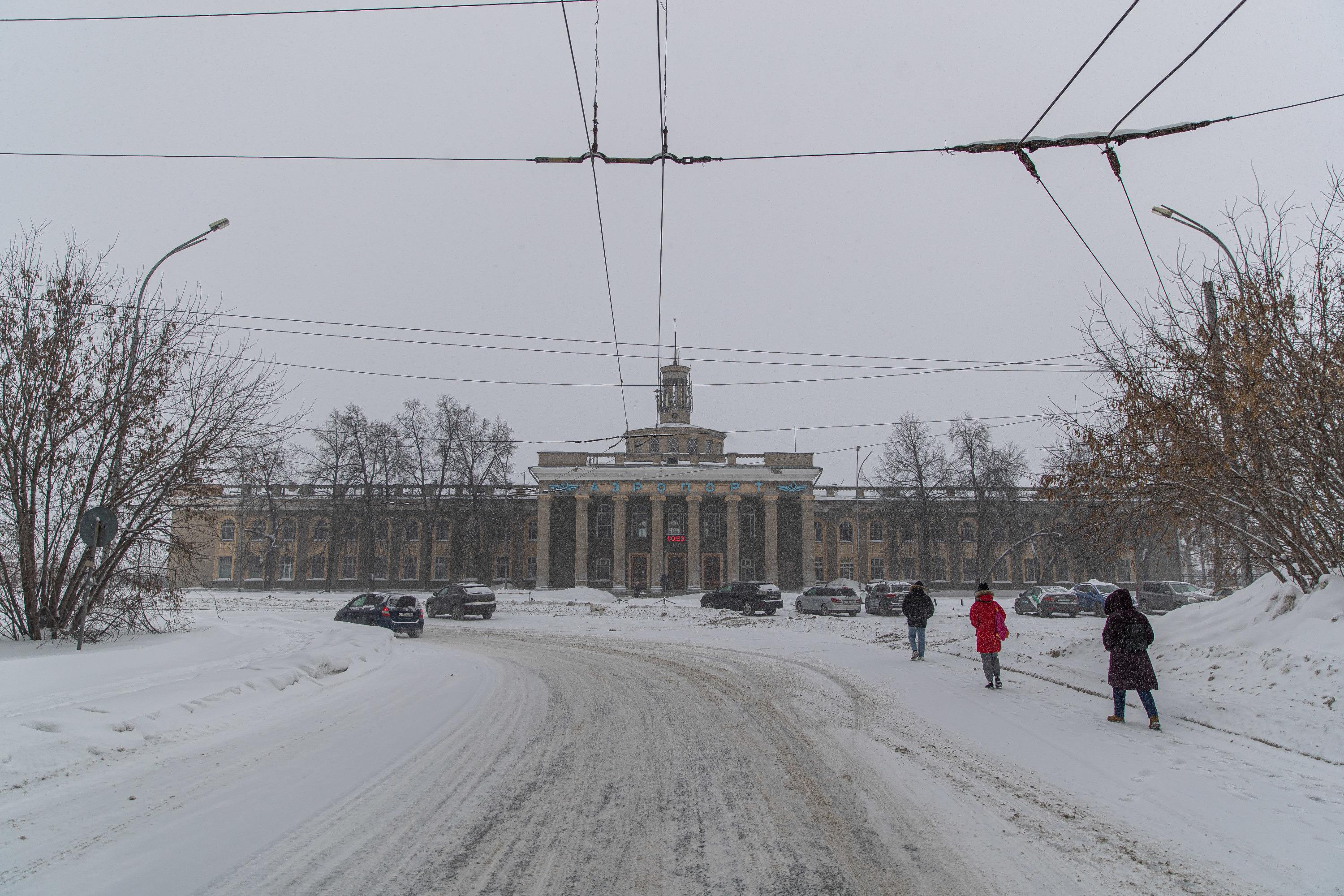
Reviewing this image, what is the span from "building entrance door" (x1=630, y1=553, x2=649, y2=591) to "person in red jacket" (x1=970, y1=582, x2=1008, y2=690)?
47465mm

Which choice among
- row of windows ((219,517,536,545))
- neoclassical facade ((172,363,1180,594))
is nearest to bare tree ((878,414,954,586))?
neoclassical facade ((172,363,1180,594))

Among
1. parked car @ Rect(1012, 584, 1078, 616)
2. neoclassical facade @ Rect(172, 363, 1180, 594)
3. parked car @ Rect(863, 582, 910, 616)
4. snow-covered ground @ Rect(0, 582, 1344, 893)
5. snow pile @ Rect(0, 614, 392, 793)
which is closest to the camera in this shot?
snow-covered ground @ Rect(0, 582, 1344, 893)

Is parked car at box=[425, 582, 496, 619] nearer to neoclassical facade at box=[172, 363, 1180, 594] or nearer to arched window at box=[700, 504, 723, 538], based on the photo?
neoclassical facade at box=[172, 363, 1180, 594]

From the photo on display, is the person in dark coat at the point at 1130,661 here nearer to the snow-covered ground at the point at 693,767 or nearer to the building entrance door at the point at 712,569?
the snow-covered ground at the point at 693,767

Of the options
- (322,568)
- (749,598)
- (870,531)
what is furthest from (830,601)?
(322,568)

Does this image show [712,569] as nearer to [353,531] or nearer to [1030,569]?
[1030,569]

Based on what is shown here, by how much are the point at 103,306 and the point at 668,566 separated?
47427 mm

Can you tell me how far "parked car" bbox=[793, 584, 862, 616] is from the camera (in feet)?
105

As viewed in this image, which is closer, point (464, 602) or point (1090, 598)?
point (464, 602)

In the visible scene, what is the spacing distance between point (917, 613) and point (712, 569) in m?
44.4

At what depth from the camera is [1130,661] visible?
888 centimetres

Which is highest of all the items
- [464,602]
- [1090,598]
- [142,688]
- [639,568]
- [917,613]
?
[917,613]

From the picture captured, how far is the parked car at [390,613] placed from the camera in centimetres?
2541

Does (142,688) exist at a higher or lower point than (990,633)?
lower
